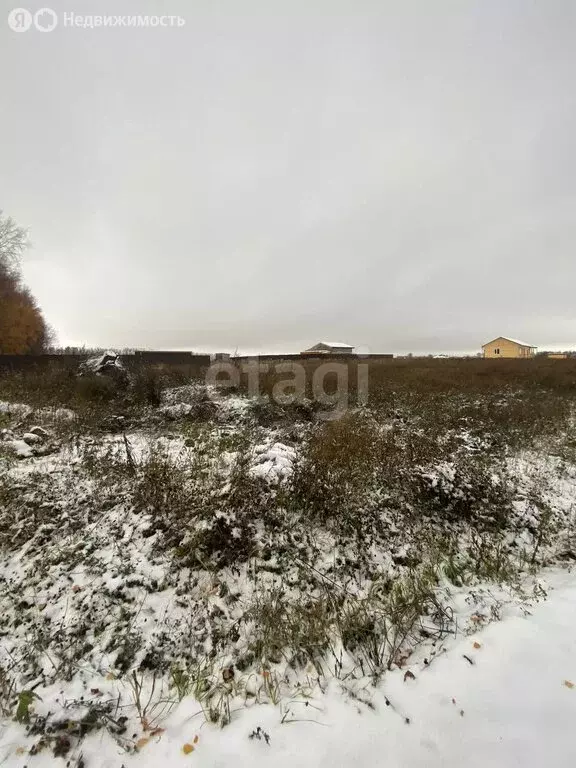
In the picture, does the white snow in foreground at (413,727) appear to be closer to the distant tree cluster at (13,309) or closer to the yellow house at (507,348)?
the distant tree cluster at (13,309)

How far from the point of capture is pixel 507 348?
45594 millimetres

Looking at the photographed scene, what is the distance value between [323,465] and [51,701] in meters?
4.12

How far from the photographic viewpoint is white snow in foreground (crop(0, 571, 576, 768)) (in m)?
1.99

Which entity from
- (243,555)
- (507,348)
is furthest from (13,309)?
(507,348)

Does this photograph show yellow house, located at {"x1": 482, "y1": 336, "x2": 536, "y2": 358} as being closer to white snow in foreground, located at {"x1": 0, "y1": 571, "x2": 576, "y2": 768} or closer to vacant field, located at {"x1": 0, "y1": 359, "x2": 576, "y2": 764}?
vacant field, located at {"x1": 0, "y1": 359, "x2": 576, "y2": 764}

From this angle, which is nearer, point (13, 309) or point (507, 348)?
point (13, 309)

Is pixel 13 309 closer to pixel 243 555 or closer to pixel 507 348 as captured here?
pixel 243 555

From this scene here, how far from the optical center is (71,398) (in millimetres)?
9867

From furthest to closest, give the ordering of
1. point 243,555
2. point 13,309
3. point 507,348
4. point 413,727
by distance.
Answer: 1. point 507,348
2. point 13,309
3. point 243,555
4. point 413,727

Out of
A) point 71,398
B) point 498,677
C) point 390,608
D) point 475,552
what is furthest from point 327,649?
point 71,398

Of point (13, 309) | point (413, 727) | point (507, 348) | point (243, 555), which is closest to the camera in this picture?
point (413, 727)

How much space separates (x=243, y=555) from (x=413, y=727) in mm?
2428

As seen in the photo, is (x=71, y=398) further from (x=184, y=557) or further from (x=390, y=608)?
(x=390, y=608)

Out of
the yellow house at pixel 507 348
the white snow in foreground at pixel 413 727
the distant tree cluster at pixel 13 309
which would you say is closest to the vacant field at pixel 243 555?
the white snow in foreground at pixel 413 727
